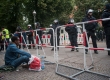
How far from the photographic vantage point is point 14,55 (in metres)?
5.16

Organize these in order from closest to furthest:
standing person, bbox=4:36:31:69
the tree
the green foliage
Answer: standing person, bbox=4:36:31:69 < the tree < the green foliage

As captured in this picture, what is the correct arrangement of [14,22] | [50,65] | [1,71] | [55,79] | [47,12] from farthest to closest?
1. [47,12]
2. [14,22]
3. [50,65]
4. [1,71]
5. [55,79]

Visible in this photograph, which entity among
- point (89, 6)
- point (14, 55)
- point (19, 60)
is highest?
point (89, 6)

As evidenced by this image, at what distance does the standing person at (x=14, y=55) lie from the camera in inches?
192

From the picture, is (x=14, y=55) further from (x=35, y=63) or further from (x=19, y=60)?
(x=35, y=63)

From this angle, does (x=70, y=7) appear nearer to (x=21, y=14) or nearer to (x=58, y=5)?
(x=58, y=5)

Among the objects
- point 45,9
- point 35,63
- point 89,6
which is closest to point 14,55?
point 35,63

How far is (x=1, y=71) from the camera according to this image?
507 centimetres

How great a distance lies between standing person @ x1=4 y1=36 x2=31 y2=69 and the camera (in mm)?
4887

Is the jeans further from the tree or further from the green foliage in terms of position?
the green foliage

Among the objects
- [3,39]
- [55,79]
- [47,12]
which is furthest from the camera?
[47,12]

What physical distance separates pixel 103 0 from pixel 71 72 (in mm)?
28049

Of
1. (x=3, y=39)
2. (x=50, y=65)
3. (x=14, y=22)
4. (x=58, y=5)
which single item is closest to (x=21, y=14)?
(x=14, y=22)

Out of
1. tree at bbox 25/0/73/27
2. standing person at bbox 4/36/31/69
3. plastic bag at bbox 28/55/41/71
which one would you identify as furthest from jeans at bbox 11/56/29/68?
tree at bbox 25/0/73/27
